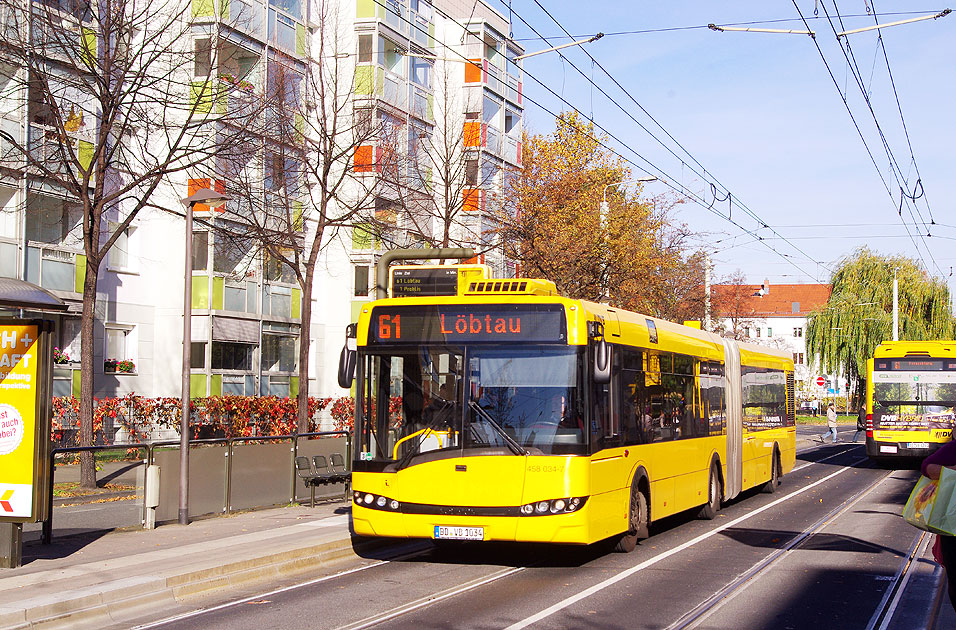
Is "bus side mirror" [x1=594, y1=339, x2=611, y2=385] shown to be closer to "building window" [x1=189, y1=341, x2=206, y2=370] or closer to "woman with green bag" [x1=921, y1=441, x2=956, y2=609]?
"woman with green bag" [x1=921, y1=441, x2=956, y2=609]

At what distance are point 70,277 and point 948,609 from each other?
24142 millimetres

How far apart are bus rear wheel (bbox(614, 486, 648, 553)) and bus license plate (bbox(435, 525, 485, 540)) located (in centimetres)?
240

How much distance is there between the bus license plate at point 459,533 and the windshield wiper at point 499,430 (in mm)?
877

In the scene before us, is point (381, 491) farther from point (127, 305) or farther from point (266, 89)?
point (127, 305)

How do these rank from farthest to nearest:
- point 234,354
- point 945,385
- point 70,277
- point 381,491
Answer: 1. point 234,354
2. point 945,385
3. point 70,277
4. point 381,491

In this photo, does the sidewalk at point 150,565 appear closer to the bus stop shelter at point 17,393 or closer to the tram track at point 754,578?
the bus stop shelter at point 17,393

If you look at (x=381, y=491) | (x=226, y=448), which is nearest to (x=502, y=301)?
(x=381, y=491)

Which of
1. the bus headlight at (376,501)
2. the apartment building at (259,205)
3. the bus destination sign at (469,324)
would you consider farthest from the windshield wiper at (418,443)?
the apartment building at (259,205)

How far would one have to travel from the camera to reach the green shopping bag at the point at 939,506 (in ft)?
25.0

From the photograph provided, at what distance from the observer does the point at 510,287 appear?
43.6ft

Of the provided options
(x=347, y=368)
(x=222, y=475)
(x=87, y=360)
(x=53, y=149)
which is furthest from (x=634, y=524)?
(x=53, y=149)

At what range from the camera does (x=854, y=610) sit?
10.1 metres

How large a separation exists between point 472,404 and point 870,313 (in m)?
53.5

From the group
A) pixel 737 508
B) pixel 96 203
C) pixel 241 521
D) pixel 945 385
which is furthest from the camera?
pixel 945 385
